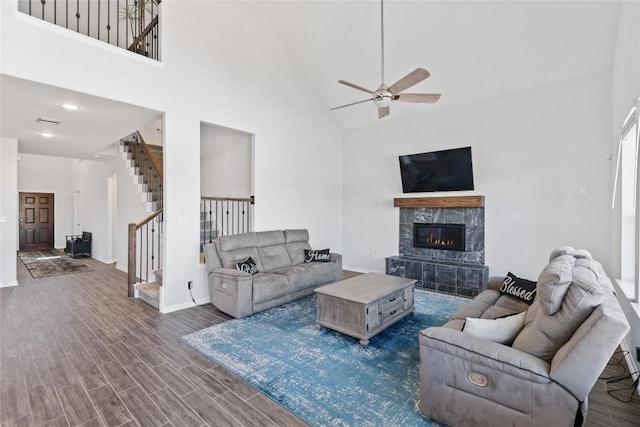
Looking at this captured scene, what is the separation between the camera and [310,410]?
2096 millimetres

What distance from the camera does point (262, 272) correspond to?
4.54 m

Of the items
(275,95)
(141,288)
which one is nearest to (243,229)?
(141,288)

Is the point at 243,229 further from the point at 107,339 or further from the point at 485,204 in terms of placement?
the point at 485,204

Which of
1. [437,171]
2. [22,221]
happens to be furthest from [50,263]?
[437,171]

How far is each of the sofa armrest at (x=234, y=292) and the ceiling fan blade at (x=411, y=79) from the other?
2.85m

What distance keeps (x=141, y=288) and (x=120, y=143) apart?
11.2ft

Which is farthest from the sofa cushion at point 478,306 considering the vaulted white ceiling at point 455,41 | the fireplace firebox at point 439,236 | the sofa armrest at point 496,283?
the vaulted white ceiling at point 455,41

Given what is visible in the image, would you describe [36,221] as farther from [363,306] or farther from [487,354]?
[487,354]

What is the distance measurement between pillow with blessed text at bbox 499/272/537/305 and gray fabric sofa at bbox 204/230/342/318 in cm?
254

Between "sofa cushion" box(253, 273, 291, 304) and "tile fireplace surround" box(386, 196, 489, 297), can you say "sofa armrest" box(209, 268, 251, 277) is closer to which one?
"sofa cushion" box(253, 273, 291, 304)

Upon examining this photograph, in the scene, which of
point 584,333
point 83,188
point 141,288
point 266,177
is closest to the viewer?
point 584,333

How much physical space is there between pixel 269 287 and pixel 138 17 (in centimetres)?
488

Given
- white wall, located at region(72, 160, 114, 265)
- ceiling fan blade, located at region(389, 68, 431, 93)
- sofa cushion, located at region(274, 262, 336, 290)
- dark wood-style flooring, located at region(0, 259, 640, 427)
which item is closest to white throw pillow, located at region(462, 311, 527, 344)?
dark wood-style flooring, located at region(0, 259, 640, 427)

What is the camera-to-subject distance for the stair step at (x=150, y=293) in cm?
429
